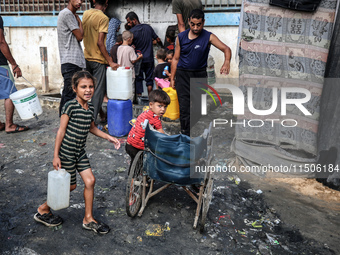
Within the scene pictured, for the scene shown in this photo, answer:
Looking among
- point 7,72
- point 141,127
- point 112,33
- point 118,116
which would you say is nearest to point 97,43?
point 118,116

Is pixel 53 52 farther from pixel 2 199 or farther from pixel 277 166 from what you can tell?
pixel 277 166

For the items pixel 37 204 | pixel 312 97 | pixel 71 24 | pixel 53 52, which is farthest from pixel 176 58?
pixel 53 52

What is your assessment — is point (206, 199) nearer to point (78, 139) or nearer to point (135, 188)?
point (135, 188)

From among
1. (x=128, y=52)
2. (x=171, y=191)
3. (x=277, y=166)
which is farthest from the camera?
(x=128, y=52)

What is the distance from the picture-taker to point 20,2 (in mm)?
9617

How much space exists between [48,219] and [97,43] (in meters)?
3.41

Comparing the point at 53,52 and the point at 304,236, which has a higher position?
the point at 53,52

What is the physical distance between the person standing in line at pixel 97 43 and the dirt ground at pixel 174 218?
5.72ft

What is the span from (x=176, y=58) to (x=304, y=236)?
3144 millimetres

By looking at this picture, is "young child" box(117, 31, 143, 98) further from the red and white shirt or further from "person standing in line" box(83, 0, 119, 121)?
the red and white shirt

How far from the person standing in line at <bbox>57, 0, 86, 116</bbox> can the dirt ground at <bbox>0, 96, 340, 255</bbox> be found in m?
1.51

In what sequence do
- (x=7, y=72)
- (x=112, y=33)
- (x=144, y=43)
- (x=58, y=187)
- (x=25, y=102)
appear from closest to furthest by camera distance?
(x=58, y=187)
(x=25, y=102)
(x=7, y=72)
(x=144, y=43)
(x=112, y=33)

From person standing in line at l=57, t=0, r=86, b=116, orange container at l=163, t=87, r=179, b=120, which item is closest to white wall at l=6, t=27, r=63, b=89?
person standing in line at l=57, t=0, r=86, b=116

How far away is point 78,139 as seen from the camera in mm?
2943
